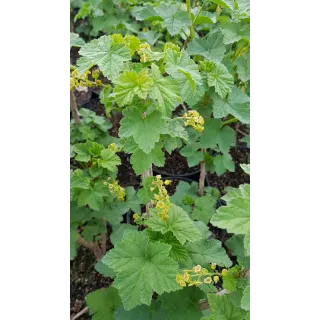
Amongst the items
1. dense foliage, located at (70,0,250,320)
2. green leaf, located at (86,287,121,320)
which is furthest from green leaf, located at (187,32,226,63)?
green leaf, located at (86,287,121,320)

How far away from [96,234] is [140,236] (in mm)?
838

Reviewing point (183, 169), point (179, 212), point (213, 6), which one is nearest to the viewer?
point (179, 212)

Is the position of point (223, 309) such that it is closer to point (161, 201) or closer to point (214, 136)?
point (161, 201)

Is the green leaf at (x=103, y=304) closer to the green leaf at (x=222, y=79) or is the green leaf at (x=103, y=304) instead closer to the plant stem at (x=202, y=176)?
the plant stem at (x=202, y=176)

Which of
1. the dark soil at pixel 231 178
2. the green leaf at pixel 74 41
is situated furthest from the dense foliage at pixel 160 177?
the dark soil at pixel 231 178

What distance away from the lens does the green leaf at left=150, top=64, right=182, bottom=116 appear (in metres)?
1.04

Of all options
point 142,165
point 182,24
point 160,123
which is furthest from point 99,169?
point 182,24

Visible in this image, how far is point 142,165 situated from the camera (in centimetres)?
118

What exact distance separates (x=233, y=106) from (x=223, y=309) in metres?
0.91

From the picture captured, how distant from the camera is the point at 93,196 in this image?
1.62m

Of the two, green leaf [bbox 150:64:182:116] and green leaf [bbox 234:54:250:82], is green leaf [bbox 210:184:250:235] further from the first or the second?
green leaf [bbox 234:54:250:82]

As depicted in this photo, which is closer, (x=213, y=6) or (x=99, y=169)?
(x=99, y=169)

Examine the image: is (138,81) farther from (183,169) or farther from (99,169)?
(183,169)

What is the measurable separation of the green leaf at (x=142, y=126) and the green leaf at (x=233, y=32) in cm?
68
